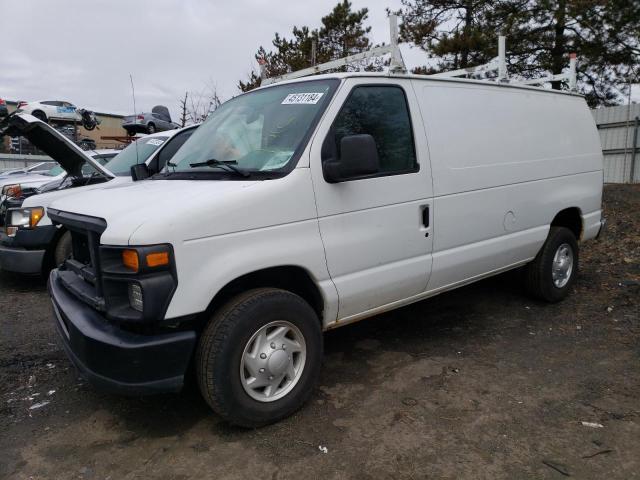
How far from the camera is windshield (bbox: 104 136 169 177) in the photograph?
6766mm

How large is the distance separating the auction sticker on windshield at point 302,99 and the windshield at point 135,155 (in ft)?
12.3

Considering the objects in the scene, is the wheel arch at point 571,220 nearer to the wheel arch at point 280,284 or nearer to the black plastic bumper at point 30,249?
the wheel arch at point 280,284

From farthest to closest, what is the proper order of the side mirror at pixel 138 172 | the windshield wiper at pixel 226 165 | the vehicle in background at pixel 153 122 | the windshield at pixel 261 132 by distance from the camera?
the vehicle in background at pixel 153 122 < the side mirror at pixel 138 172 < the windshield at pixel 261 132 < the windshield wiper at pixel 226 165

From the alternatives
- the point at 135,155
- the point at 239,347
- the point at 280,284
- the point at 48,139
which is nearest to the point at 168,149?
the point at 135,155

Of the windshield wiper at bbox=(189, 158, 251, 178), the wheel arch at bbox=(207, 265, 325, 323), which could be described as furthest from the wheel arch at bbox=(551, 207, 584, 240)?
the windshield wiper at bbox=(189, 158, 251, 178)

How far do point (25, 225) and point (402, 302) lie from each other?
14.3 ft

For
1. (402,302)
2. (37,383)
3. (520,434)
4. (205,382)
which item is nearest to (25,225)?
(37,383)

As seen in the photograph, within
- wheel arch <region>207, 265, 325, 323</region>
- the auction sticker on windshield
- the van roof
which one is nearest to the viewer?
wheel arch <region>207, 265, 325, 323</region>

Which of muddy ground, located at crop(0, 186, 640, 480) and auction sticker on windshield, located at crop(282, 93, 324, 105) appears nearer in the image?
muddy ground, located at crop(0, 186, 640, 480)

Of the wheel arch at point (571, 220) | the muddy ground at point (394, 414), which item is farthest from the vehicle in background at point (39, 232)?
the wheel arch at point (571, 220)

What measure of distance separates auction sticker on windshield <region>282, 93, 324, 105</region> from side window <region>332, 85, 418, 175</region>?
193 millimetres

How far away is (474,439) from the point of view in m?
2.87

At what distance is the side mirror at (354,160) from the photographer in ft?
9.66

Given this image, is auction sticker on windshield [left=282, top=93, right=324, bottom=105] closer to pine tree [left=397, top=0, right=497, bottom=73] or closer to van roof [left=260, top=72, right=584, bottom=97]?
van roof [left=260, top=72, right=584, bottom=97]
